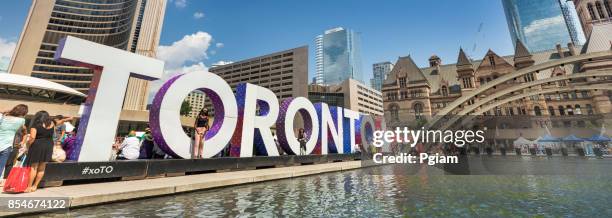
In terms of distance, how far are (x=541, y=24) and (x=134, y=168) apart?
725 ft

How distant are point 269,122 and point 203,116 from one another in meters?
3.70

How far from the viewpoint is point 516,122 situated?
5966 centimetres

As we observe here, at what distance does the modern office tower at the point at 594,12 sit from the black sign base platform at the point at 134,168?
105 meters

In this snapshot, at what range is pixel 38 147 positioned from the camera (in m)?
5.23

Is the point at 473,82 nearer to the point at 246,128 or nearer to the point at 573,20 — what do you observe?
the point at 246,128

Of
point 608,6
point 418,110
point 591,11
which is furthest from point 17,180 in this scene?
point 591,11

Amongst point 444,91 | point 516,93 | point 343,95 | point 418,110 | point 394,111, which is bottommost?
point 418,110

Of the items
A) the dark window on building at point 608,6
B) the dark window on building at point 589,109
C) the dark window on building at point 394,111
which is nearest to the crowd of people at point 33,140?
the dark window on building at point 394,111

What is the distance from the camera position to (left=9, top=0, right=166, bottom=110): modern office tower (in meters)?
74.6

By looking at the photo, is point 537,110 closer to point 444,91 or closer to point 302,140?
point 444,91

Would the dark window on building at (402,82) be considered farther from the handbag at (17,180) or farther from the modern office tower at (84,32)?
the handbag at (17,180)

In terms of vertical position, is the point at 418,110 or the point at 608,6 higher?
the point at 608,6

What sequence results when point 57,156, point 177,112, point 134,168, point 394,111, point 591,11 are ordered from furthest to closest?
point 591,11
point 394,111
point 177,112
point 134,168
point 57,156

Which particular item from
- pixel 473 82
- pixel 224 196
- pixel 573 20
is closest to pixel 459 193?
pixel 224 196
